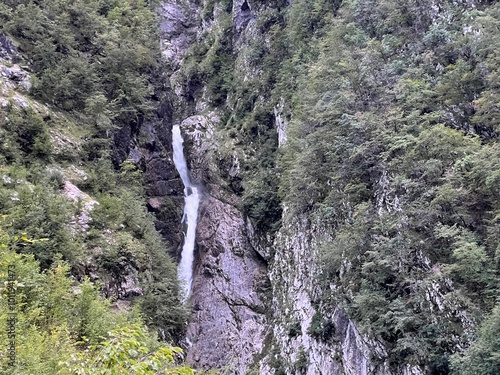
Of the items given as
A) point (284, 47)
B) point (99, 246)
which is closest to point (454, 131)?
point (99, 246)

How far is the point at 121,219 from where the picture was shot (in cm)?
1630

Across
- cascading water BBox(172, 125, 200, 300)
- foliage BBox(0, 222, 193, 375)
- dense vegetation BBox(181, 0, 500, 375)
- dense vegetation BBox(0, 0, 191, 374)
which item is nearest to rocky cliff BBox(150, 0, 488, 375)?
dense vegetation BBox(181, 0, 500, 375)

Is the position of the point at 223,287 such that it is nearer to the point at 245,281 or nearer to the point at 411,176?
the point at 245,281

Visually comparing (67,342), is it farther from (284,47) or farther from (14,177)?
(284,47)

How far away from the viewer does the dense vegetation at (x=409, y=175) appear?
808 cm

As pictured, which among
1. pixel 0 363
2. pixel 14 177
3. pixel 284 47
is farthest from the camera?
pixel 284 47

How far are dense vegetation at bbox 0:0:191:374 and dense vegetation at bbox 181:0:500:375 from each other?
5556 millimetres

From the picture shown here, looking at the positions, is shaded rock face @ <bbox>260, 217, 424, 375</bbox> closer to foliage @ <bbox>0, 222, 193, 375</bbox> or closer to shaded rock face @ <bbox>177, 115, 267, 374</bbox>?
shaded rock face @ <bbox>177, 115, 267, 374</bbox>

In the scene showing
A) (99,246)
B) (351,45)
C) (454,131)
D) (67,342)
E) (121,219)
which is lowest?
(67,342)

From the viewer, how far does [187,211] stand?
26.4m

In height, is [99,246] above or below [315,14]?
below

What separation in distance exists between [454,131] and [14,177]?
1448 cm

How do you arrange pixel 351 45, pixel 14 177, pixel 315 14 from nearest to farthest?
1. pixel 14 177
2. pixel 351 45
3. pixel 315 14

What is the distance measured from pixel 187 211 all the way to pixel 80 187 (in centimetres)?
1024
